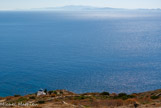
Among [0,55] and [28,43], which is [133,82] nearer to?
[0,55]

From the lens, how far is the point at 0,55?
274 ft

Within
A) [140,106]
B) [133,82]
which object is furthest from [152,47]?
[140,106]

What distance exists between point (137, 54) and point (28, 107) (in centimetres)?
7125

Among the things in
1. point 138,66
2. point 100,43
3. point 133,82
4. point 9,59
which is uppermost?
point 100,43

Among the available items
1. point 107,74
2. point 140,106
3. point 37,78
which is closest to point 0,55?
point 37,78

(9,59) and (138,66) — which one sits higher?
(9,59)

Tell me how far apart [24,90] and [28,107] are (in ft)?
117

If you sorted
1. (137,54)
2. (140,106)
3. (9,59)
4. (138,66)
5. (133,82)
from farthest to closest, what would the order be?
1. (137,54)
2. (9,59)
3. (138,66)
4. (133,82)
5. (140,106)

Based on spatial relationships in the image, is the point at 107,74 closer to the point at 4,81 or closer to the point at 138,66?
the point at 138,66

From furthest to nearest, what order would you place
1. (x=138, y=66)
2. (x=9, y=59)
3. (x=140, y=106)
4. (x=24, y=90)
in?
(x=9, y=59)
(x=138, y=66)
(x=24, y=90)
(x=140, y=106)

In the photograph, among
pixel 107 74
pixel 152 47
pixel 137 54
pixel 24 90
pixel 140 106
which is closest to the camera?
pixel 140 106

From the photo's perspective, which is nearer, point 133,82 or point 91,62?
point 133,82

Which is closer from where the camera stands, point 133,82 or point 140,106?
point 140,106

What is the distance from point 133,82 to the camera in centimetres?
5766
